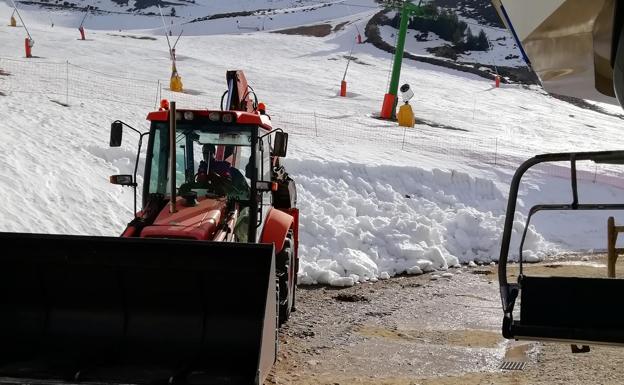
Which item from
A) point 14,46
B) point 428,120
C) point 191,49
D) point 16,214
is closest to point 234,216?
point 16,214

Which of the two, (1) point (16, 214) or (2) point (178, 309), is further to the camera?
(1) point (16, 214)

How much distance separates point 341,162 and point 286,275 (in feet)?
25.1

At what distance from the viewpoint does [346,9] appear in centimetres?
6481

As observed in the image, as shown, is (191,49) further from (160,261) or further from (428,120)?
(160,261)

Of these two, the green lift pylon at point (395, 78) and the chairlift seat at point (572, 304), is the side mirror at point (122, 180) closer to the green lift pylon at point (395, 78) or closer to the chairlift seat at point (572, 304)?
the chairlift seat at point (572, 304)

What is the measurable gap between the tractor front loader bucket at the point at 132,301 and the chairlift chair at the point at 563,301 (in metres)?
2.02

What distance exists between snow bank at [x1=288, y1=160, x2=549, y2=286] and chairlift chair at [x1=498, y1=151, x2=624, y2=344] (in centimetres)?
663

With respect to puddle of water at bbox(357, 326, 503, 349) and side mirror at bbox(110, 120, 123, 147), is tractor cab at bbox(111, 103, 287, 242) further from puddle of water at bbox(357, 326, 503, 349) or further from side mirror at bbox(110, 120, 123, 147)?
puddle of water at bbox(357, 326, 503, 349)

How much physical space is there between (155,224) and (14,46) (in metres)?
26.3

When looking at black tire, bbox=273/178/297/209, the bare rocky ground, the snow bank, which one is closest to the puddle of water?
the bare rocky ground

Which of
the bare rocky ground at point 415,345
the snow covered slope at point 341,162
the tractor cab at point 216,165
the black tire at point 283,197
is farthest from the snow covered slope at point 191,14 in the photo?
the tractor cab at point 216,165

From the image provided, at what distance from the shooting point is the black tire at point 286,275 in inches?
314

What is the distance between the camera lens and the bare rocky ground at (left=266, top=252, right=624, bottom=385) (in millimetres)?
6859

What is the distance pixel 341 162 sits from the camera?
1550 cm
